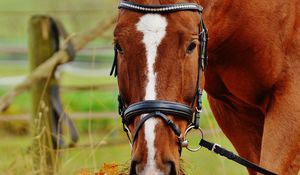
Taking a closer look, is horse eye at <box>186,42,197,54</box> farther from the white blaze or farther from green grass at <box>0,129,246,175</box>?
green grass at <box>0,129,246,175</box>

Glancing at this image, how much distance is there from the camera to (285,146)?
4.43 metres

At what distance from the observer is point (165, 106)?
3.44 m

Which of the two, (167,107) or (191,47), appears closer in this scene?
(167,107)

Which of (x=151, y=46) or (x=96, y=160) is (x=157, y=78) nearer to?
(x=151, y=46)

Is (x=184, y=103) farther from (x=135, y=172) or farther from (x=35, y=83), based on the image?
(x=35, y=83)

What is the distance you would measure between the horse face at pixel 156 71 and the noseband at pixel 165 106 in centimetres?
2

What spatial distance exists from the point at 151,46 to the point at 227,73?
1.22 meters

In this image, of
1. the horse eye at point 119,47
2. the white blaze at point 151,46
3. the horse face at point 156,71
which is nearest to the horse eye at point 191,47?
the horse face at point 156,71

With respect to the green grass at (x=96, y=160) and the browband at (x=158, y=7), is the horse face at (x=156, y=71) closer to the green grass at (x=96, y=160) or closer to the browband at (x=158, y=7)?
the browband at (x=158, y=7)

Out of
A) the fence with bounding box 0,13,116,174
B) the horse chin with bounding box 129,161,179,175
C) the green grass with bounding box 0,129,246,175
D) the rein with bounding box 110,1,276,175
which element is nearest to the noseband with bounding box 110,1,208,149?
the rein with bounding box 110,1,276,175

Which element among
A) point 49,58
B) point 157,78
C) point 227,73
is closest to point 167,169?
point 157,78

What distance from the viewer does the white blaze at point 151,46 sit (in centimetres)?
340

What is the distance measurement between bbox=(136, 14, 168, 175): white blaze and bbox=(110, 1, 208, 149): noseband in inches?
1.1

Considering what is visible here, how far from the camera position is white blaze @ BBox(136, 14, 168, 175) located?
134 inches
